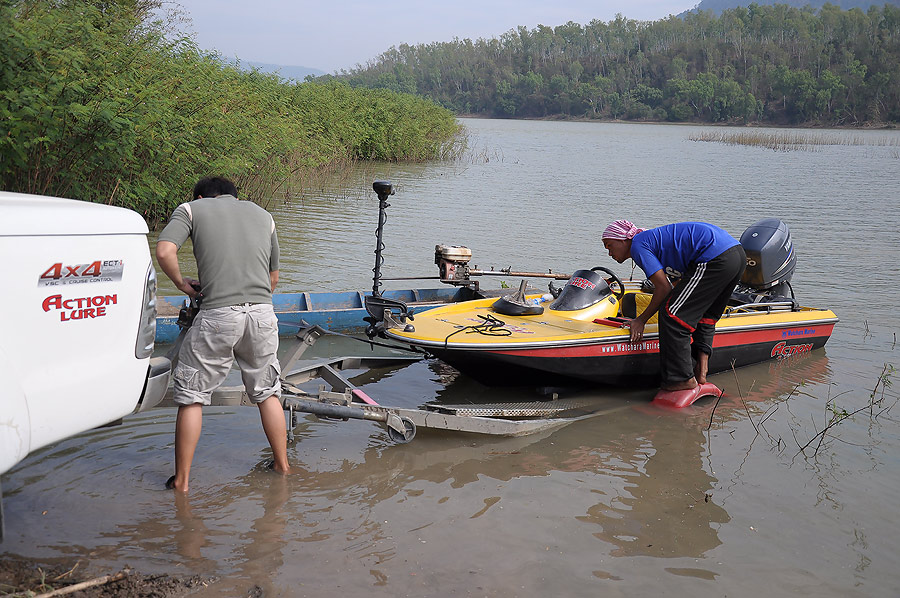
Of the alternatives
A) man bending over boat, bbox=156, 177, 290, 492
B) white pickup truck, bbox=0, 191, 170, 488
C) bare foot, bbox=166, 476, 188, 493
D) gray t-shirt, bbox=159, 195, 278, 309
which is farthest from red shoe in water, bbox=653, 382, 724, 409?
white pickup truck, bbox=0, 191, 170, 488

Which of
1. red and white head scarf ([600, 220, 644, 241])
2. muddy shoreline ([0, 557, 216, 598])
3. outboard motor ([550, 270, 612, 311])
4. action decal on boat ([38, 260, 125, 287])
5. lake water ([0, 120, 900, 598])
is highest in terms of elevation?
action decal on boat ([38, 260, 125, 287])

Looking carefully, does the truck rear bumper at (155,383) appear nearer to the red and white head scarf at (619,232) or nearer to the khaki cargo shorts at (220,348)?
the khaki cargo shorts at (220,348)

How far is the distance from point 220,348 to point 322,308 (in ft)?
15.5

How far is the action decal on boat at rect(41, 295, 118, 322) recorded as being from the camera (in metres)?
3.38

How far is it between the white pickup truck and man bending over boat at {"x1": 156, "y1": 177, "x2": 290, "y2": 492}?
95 cm

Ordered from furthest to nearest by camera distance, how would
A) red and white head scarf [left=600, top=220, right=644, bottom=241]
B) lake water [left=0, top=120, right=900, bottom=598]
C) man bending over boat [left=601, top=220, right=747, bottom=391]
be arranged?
red and white head scarf [left=600, top=220, right=644, bottom=241], man bending over boat [left=601, top=220, right=747, bottom=391], lake water [left=0, top=120, right=900, bottom=598]

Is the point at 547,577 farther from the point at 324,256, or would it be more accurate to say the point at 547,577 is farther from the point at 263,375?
the point at 324,256

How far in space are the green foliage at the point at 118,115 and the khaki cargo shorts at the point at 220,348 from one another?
22.1 feet

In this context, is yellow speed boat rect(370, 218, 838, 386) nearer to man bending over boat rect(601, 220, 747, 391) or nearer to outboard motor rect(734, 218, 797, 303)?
outboard motor rect(734, 218, 797, 303)

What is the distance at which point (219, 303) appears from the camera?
197 inches

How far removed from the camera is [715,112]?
316 ft

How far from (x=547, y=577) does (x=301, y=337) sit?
9.38 feet

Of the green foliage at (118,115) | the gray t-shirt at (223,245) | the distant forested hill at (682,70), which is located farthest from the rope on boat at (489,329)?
the distant forested hill at (682,70)

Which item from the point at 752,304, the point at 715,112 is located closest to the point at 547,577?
the point at 752,304
